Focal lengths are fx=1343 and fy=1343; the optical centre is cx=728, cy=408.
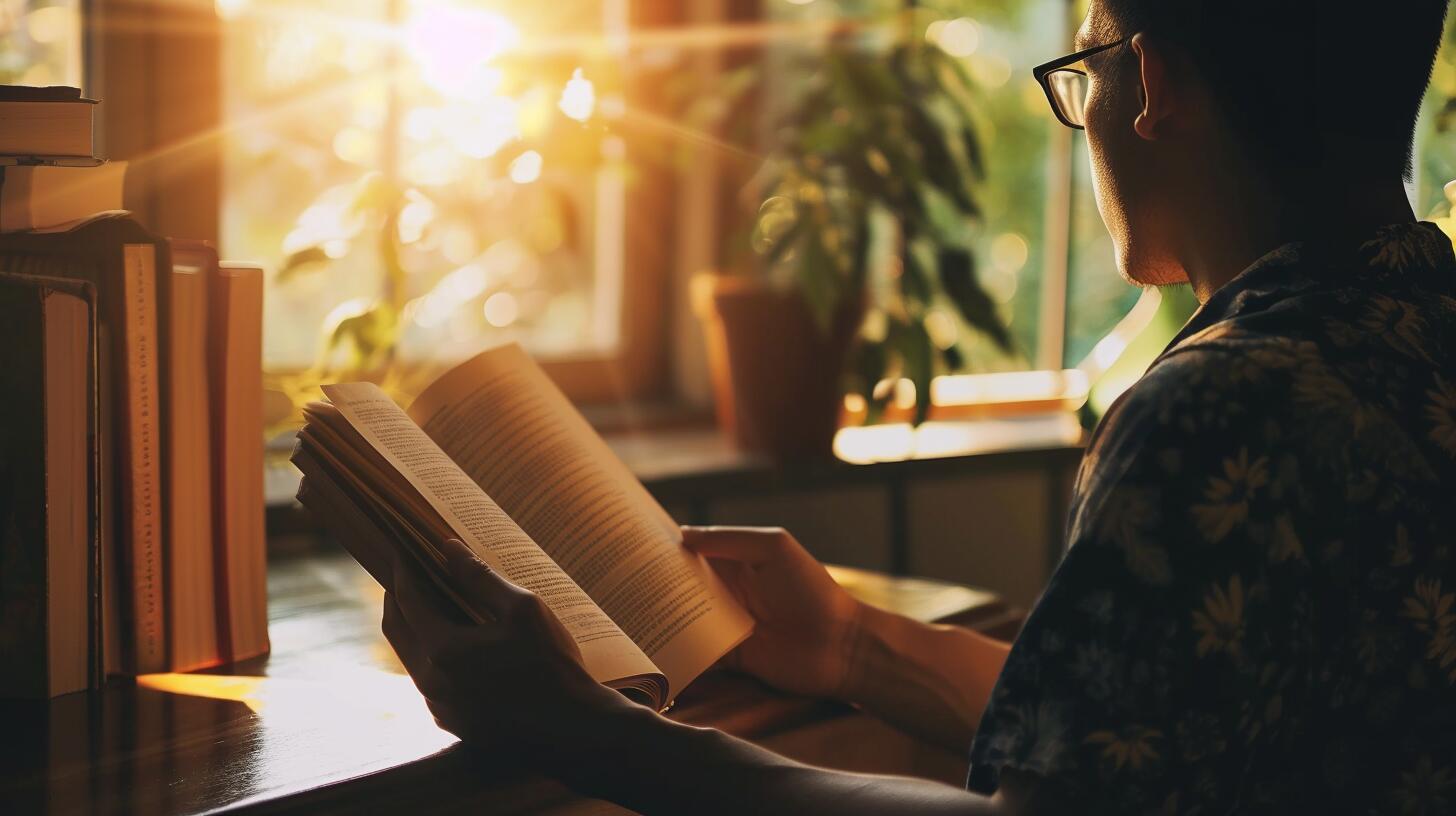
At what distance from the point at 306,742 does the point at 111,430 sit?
0.24m

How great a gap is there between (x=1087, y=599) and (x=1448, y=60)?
139 cm

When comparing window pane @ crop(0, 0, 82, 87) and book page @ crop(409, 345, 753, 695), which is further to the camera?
window pane @ crop(0, 0, 82, 87)

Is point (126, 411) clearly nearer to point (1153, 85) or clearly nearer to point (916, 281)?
point (1153, 85)

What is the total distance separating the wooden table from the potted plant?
83cm

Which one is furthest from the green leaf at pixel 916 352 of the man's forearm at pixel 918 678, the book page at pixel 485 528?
the book page at pixel 485 528

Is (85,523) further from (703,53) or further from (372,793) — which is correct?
(703,53)

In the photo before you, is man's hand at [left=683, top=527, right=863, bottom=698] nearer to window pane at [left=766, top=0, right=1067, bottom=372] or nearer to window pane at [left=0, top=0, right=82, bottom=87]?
window pane at [left=0, top=0, right=82, bottom=87]

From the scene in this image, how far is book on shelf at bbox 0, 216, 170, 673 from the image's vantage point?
81cm

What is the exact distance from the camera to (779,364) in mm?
1773

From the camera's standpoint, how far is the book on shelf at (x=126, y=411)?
0.81 m

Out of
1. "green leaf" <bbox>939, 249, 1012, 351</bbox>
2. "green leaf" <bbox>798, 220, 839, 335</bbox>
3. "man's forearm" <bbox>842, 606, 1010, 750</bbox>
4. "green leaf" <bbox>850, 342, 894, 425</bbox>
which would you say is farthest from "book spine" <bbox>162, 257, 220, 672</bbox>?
"green leaf" <bbox>939, 249, 1012, 351</bbox>

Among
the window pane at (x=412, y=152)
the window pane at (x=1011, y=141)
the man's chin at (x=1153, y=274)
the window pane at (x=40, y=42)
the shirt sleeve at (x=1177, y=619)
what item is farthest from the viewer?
the window pane at (x=1011, y=141)

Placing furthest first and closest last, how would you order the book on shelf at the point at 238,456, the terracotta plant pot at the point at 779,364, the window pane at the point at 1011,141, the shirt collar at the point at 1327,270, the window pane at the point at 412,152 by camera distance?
the window pane at the point at 1011,141, the terracotta plant pot at the point at 779,364, the window pane at the point at 412,152, the book on shelf at the point at 238,456, the shirt collar at the point at 1327,270

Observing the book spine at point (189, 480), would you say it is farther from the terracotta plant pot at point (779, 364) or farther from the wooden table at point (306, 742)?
the terracotta plant pot at point (779, 364)
